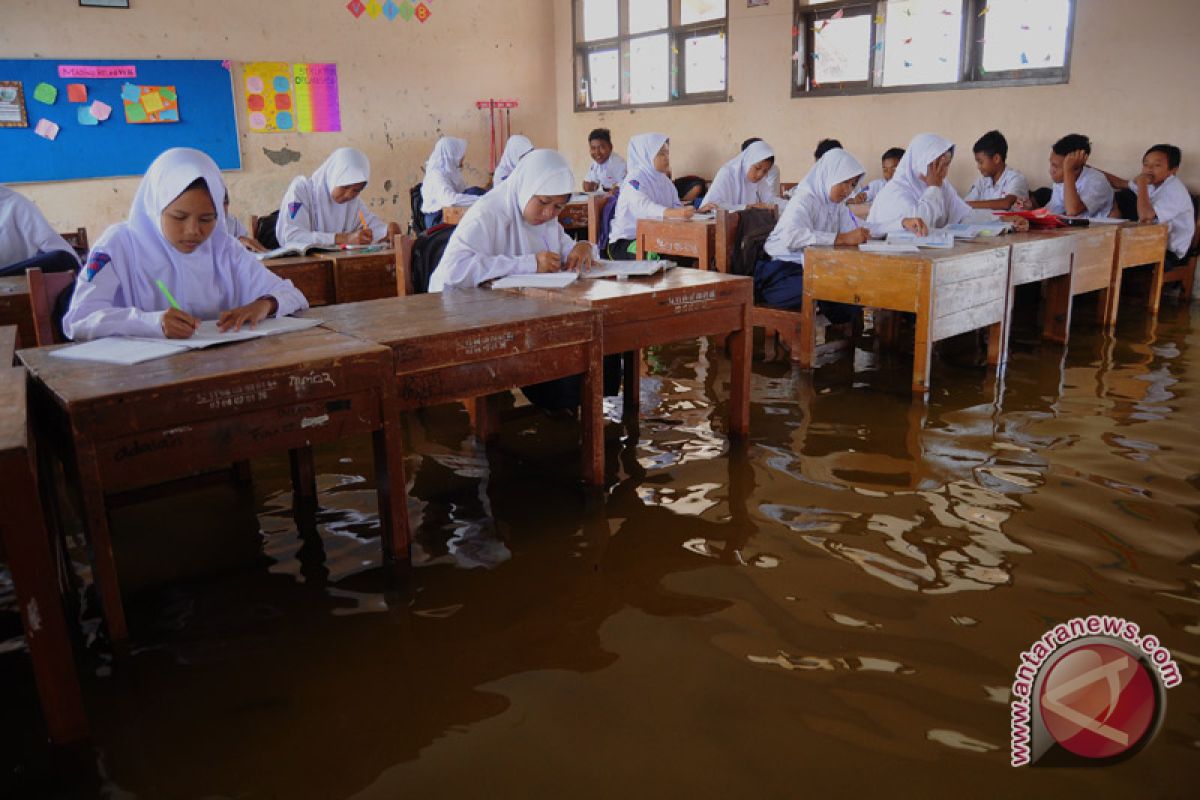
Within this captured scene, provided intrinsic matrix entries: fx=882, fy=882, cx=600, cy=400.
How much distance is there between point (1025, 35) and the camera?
230 inches

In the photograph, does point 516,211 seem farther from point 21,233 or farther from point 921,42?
point 921,42

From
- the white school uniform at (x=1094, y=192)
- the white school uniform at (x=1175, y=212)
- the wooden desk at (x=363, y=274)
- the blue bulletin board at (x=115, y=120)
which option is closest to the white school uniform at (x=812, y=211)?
the wooden desk at (x=363, y=274)

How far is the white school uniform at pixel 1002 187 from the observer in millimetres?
5824

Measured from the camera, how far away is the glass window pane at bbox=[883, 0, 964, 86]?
20.2 feet

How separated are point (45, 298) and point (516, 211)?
57.2 inches

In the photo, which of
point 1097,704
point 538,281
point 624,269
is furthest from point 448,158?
point 1097,704

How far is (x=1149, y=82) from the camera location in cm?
539

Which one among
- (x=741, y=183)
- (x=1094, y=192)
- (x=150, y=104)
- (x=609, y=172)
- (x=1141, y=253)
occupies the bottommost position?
(x=1141, y=253)

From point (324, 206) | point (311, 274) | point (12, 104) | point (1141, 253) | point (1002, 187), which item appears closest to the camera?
point (311, 274)

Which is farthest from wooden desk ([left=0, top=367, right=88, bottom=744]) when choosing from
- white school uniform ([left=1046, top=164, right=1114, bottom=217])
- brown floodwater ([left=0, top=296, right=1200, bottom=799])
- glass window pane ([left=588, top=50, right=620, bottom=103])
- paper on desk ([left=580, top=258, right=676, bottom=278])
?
glass window pane ([left=588, top=50, right=620, bottom=103])

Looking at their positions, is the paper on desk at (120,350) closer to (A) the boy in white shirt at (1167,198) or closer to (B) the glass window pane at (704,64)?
(A) the boy in white shirt at (1167,198)

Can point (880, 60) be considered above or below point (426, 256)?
above

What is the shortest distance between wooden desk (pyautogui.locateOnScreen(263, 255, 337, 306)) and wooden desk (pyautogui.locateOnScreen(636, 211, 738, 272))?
185 centimetres

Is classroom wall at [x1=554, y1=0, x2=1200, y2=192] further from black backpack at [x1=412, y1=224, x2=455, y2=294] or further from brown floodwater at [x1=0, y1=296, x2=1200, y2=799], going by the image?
black backpack at [x1=412, y1=224, x2=455, y2=294]
